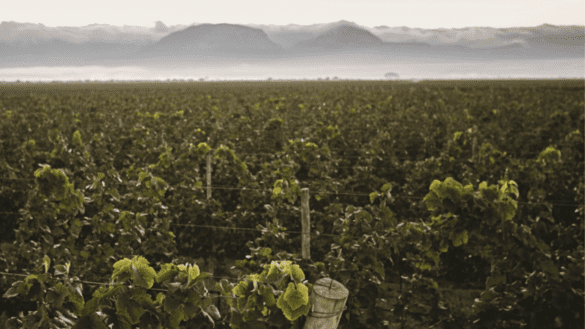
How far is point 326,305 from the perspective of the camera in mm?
2486

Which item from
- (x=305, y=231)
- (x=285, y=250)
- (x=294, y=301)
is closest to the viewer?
(x=294, y=301)

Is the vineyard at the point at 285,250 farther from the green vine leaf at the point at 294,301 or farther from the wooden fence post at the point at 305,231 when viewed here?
the wooden fence post at the point at 305,231

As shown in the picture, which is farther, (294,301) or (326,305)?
(326,305)

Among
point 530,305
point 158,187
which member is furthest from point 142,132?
point 530,305

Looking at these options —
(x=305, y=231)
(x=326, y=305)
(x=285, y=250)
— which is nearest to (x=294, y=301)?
(x=326, y=305)

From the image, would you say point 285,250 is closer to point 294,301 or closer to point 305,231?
point 305,231

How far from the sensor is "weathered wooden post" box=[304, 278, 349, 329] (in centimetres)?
247

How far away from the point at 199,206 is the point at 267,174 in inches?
51.3

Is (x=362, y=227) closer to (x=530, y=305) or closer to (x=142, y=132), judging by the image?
(x=530, y=305)

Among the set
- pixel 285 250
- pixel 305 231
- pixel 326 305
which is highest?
pixel 326 305

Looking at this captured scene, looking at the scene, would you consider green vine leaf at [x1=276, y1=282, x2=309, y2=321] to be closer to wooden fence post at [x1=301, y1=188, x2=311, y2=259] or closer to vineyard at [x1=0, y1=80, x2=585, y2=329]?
vineyard at [x1=0, y1=80, x2=585, y2=329]

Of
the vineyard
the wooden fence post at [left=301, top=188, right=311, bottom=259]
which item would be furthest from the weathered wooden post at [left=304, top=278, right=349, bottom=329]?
the wooden fence post at [left=301, top=188, right=311, bottom=259]

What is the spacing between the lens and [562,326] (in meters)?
3.86

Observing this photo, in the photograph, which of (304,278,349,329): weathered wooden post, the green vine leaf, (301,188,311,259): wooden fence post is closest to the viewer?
the green vine leaf
